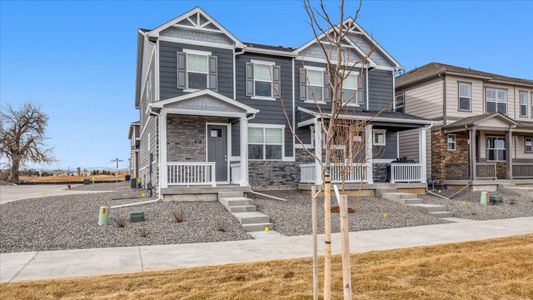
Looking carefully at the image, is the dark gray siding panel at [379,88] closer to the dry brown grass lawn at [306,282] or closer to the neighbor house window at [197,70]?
the neighbor house window at [197,70]

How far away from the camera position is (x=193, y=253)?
23.0 ft

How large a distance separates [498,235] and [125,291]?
8.40 metres

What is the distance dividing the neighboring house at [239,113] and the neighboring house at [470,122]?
295 centimetres

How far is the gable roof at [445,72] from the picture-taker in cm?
1971

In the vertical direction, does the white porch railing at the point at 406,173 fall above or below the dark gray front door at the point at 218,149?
below

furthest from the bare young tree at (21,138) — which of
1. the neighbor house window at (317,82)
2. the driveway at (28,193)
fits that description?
the neighbor house window at (317,82)

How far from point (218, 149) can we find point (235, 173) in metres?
1.24

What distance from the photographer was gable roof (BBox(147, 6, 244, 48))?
46.9 ft

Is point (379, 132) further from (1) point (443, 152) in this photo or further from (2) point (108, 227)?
(2) point (108, 227)

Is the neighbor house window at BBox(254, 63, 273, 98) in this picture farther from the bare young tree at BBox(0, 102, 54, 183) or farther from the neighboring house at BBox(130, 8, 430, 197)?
the bare young tree at BBox(0, 102, 54, 183)

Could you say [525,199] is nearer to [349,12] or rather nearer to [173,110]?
[173,110]

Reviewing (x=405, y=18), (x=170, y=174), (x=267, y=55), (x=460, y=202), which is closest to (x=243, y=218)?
(x=170, y=174)

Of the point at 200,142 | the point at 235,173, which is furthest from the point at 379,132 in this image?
Answer: the point at 200,142

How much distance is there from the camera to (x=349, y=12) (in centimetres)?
381
